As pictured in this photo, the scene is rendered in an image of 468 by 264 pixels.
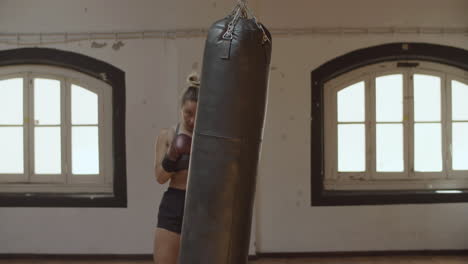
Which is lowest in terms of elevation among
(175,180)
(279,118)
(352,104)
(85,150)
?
(175,180)

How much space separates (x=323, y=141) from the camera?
16.8ft

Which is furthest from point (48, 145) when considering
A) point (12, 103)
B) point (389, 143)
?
point (389, 143)

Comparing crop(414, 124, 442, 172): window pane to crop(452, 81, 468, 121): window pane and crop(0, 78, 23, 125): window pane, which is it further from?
crop(0, 78, 23, 125): window pane

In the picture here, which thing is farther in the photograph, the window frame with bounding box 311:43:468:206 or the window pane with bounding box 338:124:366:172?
the window pane with bounding box 338:124:366:172

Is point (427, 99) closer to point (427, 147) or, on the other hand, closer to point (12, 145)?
point (427, 147)

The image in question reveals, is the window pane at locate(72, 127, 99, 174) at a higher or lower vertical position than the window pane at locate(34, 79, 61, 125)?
lower

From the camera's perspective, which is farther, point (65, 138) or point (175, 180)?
point (65, 138)

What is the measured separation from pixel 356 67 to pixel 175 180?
286 cm

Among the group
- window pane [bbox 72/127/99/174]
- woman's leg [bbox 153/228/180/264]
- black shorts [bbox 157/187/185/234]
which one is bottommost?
woman's leg [bbox 153/228/180/264]

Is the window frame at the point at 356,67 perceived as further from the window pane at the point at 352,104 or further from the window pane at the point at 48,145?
the window pane at the point at 48,145

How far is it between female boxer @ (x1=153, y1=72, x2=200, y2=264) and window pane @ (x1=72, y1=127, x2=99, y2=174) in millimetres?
2550

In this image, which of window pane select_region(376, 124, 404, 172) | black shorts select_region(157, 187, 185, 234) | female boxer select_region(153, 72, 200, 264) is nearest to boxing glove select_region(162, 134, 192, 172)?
female boxer select_region(153, 72, 200, 264)

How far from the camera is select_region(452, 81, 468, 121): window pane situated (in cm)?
513

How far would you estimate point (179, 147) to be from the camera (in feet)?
8.78
